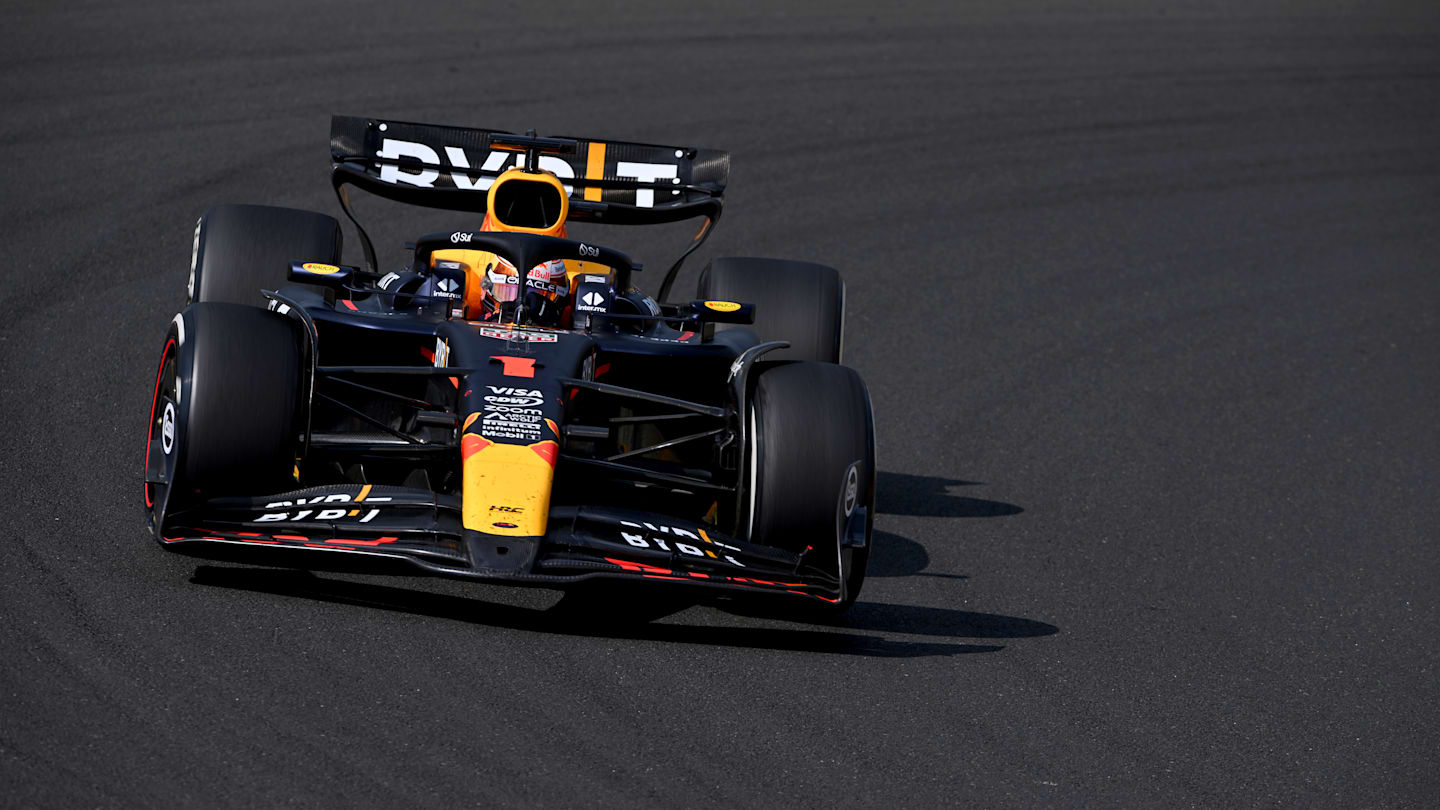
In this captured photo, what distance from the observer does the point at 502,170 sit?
32.7ft

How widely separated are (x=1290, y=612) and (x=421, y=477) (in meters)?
3.83

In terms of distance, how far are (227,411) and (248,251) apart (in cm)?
245

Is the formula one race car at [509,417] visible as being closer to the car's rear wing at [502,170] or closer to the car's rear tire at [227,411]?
the car's rear tire at [227,411]

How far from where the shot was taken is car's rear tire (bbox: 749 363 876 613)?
7.11 m

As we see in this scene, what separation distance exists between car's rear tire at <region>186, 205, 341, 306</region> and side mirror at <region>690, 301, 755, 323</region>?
2226 millimetres

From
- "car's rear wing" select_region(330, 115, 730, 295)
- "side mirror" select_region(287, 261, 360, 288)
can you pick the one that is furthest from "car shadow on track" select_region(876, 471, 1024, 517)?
"side mirror" select_region(287, 261, 360, 288)

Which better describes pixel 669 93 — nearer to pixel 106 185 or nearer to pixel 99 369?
pixel 106 185

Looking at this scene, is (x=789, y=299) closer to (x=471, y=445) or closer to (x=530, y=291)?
(x=530, y=291)

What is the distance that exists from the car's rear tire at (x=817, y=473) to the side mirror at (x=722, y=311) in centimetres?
73

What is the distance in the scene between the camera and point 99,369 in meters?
9.81

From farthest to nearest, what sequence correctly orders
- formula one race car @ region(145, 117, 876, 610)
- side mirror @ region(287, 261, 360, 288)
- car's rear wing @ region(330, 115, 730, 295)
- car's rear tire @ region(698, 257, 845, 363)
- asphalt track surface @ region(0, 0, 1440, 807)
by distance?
car's rear wing @ region(330, 115, 730, 295)
car's rear tire @ region(698, 257, 845, 363)
side mirror @ region(287, 261, 360, 288)
formula one race car @ region(145, 117, 876, 610)
asphalt track surface @ region(0, 0, 1440, 807)

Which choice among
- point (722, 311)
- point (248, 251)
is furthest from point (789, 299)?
point (248, 251)

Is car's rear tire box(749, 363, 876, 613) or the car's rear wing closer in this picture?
car's rear tire box(749, 363, 876, 613)

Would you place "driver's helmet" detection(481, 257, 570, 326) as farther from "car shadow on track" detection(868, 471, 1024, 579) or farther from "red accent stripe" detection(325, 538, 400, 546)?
"red accent stripe" detection(325, 538, 400, 546)
